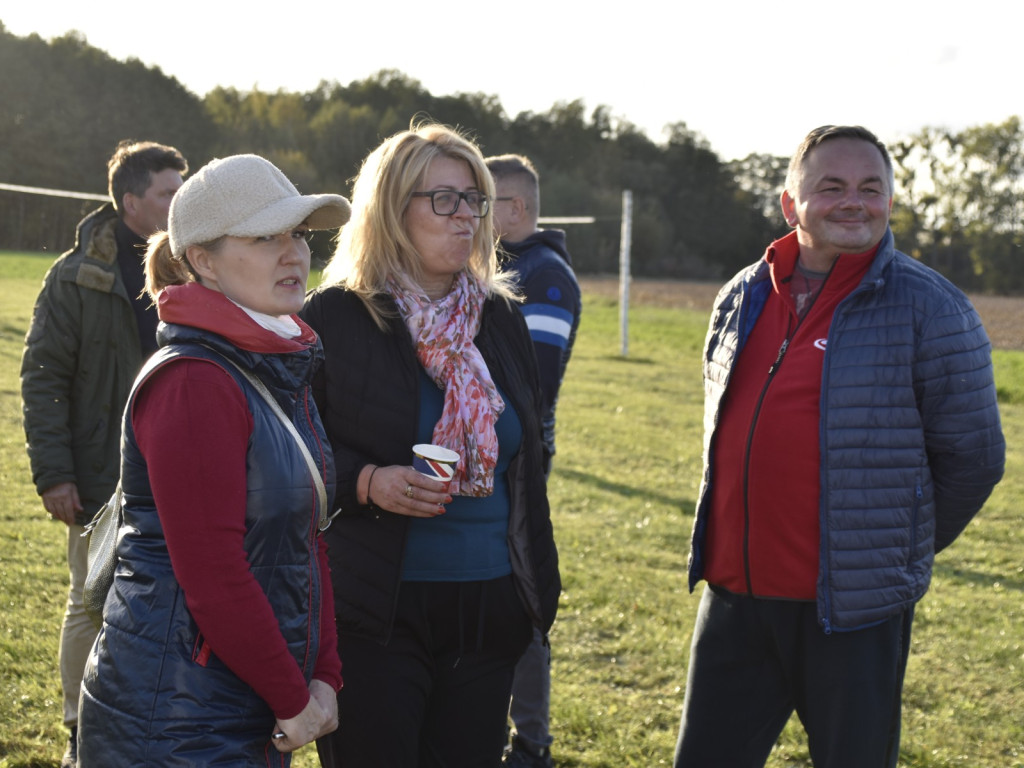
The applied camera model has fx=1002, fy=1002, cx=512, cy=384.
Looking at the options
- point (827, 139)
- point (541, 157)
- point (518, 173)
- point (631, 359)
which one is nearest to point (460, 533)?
point (827, 139)

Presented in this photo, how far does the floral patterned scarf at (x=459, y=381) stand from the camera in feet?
7.93

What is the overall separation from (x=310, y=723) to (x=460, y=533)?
0.72m

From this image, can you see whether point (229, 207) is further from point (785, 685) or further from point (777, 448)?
point (785, 685)

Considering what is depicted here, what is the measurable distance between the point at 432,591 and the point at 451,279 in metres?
0.84

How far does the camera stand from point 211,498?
1.70 meters

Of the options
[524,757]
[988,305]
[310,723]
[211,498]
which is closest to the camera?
[211,498]

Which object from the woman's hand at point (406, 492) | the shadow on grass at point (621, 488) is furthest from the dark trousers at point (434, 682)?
the shadow on grass at point (621, 488)

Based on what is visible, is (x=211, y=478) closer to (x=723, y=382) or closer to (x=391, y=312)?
(x=391, y=312)

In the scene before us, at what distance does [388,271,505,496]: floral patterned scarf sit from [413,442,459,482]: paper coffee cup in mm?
155

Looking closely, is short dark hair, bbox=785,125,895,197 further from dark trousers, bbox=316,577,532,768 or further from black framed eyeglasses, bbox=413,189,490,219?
dark trousers, bbox=316,577,532,768

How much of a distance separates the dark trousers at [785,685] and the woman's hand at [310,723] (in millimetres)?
1270

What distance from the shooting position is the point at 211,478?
66.7 inches

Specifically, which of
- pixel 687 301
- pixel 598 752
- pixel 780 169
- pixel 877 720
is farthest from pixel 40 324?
pixel 780 169

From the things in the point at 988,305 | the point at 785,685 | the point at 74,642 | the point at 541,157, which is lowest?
the point at 74,642
